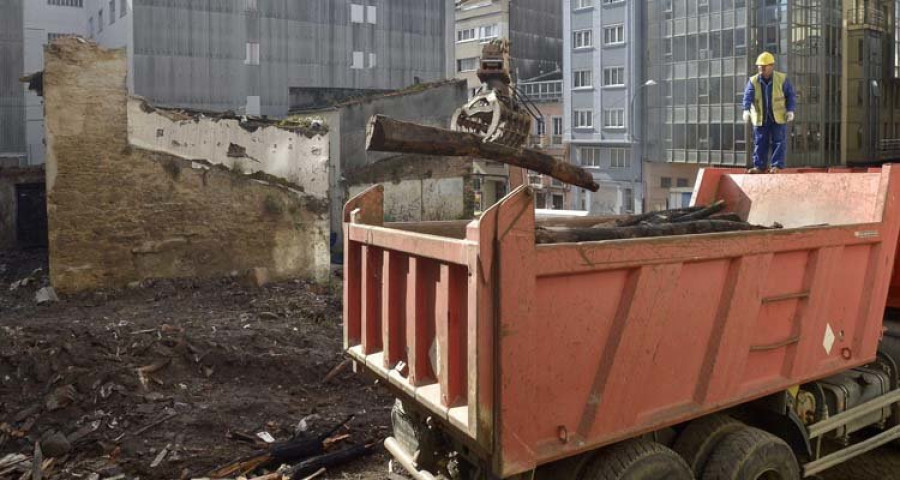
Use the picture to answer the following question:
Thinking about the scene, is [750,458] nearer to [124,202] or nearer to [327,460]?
[327,460]

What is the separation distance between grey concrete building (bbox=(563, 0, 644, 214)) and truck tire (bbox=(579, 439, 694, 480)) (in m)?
36.7

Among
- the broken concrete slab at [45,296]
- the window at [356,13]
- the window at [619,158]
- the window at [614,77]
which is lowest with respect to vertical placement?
the broken concrete slab at [45,296]

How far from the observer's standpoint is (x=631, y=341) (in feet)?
14.0

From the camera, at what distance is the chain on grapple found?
22.9ft

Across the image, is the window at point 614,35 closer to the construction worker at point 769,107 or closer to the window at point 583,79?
the window at point 583,79

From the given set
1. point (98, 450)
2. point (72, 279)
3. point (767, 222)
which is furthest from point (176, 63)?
point (767, 222)

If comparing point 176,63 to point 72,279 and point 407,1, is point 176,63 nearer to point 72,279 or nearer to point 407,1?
point 407,1

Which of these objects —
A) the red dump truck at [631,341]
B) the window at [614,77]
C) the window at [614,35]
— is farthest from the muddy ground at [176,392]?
the window at [614,35]

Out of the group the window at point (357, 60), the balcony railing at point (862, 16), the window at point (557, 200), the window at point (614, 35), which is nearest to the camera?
the window at point (357, 60)

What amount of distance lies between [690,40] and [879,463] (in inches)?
1338

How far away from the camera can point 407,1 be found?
36.3m

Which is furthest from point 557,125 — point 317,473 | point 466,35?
point 317,473

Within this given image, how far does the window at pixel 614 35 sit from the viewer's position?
138 ft

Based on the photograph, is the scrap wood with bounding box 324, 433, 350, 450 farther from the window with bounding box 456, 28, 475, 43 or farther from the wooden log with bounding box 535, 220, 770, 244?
the window with bounding box 456, 28, 475, 43
